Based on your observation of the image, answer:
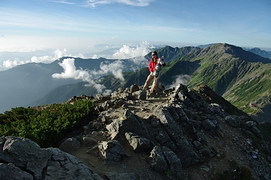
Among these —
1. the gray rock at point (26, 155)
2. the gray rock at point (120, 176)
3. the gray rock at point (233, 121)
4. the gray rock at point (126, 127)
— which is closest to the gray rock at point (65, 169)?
the gray rock at point (26, 155)

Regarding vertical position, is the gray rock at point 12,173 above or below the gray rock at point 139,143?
above

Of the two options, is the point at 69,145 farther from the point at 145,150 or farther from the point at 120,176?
the point at 145,150

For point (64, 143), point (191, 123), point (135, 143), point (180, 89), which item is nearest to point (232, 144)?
point (191, 123)

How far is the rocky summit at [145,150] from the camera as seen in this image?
10.8 m

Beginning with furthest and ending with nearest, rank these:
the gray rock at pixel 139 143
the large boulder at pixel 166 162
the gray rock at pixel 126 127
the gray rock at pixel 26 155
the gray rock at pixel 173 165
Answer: the gray rock at pixel 126 127 → the gray rock at pixel 139 143 → the gray rock at pixel 173 165 → the large boulder at pixel 166 162 → the gray rock at pixel 26 155

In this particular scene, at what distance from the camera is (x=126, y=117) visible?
17.7 m

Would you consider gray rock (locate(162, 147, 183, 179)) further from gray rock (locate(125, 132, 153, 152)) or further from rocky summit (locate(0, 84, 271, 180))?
gray rock (locate(125, 132, 153, 152))

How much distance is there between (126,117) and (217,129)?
35.8ft

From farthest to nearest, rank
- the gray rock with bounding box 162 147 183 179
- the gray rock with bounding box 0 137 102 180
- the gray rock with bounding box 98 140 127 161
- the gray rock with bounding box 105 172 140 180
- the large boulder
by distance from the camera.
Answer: the gray rock with bounding box 162 147 183 179 → the large boulder → the gray rock with bounding box 98 140 127 161 → the gray rock with bounding box 105 172 140 180 → the gray rock with bounding box 0 137 102 180

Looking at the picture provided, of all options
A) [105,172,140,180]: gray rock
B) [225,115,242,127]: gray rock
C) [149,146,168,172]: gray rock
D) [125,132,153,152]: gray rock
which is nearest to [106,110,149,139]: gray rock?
[125,132,153,152]: gray rock

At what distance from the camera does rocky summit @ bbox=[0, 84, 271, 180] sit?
10.8 meters

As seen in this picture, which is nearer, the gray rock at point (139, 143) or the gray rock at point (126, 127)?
the gray rock at point (139, 143)

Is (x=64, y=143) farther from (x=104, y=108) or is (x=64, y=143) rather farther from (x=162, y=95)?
(x=162, y=95)

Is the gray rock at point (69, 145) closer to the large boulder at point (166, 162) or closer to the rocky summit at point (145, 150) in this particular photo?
the rocky summit at point (145, 150)
